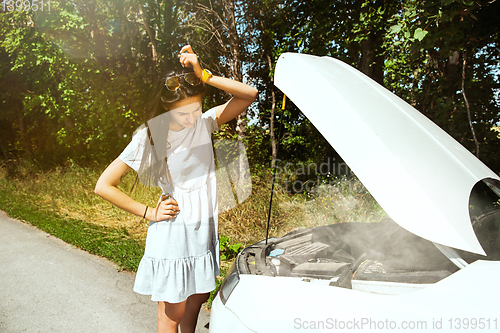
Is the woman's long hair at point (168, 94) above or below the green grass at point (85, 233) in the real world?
above

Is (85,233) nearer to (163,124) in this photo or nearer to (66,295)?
(66,295)

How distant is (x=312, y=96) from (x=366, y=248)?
1.24 meters

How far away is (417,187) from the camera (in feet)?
3.78

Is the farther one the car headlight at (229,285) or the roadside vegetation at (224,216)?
the roadside vegetation at (224,216)

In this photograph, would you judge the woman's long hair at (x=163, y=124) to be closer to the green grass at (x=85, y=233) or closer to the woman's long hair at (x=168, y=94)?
the woman's long hair at (x=168, y=94)

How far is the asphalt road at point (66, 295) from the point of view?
2.90m

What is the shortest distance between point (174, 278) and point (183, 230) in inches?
11.4

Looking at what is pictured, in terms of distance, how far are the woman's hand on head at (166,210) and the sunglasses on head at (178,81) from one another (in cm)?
68

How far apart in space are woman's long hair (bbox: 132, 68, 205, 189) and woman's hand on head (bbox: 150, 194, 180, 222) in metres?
0.13

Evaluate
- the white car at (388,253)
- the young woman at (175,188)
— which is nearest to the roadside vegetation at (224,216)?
the young woman at (175,188)

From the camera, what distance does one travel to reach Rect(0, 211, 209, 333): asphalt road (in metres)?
2.90

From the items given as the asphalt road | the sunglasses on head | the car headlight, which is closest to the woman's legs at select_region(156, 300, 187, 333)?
the car headlight
